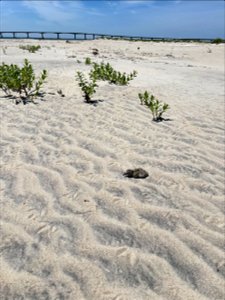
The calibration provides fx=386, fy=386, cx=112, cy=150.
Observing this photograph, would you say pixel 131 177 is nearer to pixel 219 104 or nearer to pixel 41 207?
pixel 41 207

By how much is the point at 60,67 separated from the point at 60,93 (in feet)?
14.8

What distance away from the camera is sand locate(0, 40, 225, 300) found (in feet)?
8.81

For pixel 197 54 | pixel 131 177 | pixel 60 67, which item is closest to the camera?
pixel 131 177

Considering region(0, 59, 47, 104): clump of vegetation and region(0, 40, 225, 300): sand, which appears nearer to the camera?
region(0, 40, 225, 300): sand

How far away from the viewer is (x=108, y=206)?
3592 millimetres

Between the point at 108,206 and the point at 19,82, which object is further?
the point at 19,82

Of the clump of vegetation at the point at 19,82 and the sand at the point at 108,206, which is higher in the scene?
the clump of vegetation at the point at 19,82

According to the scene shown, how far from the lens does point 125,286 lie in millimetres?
2637

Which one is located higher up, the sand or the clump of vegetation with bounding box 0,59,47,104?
the clump of vegetation with bounding box 0,59,47,104

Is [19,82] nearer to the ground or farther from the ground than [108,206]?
farther from the ground

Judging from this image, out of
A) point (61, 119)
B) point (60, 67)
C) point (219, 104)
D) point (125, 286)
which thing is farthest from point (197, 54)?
point (125, 286)

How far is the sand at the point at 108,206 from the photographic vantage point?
106 inches

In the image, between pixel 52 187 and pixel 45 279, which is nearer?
pixel 45 279

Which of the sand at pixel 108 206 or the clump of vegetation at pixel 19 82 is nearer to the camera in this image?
the sand at pixel 108 206
